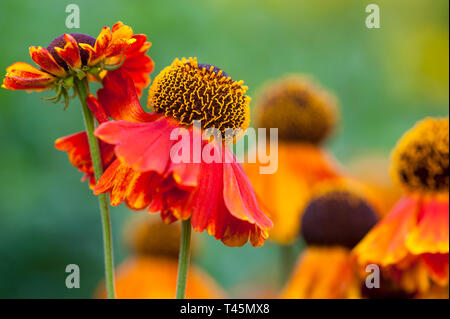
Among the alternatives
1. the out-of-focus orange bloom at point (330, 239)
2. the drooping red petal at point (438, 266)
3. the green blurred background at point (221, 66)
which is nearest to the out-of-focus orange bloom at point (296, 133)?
the green blurred background at point (221, 66)

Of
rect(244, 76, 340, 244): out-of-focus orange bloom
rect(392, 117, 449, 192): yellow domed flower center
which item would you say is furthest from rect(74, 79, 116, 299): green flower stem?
rect(244, 76, 340, 244): out-of-focus orange bloom

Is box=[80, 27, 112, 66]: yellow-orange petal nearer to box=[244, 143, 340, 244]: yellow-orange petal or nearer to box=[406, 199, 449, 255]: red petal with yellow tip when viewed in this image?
box=[406, 199, 449, 255]: red petal with yellow tip

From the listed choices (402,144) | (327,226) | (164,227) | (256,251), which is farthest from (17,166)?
(402,144)

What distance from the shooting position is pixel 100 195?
1.49 ft

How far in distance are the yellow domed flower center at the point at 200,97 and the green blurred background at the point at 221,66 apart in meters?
0.48

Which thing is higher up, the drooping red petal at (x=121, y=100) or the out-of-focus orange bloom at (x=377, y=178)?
the out-of-focus orange bloom at (x=377, y=178)

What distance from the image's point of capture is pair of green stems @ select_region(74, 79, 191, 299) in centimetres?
43

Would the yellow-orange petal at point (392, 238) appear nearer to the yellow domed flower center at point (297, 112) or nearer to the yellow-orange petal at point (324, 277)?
the yellow-orange petal at point (324, 277)

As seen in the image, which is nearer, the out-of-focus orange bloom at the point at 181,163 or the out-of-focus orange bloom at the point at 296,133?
the out-of-focus orange bloom at the point at 181,163

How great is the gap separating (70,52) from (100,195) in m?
0.10

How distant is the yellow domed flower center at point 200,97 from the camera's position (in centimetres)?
51

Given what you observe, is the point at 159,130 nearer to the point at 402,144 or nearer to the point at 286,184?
the point at 402,144

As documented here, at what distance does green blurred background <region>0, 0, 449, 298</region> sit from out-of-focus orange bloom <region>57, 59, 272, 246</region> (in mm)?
498

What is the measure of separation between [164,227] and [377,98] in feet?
3.62
